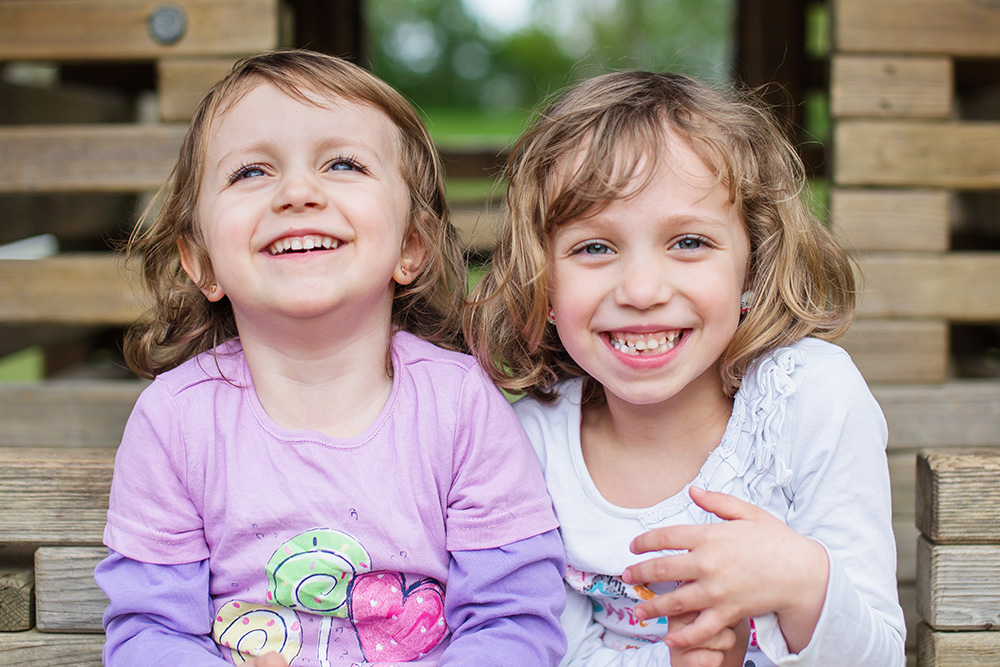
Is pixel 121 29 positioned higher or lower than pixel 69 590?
higher

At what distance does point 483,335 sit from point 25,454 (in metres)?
0.85

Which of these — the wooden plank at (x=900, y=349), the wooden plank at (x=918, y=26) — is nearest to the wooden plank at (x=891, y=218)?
the wooden plank at (x=900, y=349)

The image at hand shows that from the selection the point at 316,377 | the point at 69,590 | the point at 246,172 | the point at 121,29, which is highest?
the point at 121,29

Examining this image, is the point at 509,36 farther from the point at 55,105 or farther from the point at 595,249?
the point at 595,249

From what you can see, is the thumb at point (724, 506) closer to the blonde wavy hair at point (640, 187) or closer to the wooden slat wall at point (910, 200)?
the blonde wavy hair at point (640, 187)

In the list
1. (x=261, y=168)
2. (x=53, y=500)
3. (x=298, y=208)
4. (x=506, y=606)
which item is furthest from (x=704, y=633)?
(x=53, y=500)

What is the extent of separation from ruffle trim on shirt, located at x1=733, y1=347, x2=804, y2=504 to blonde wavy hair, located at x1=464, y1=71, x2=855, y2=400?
0.15ft

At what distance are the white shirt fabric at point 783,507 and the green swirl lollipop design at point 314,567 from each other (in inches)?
14.9

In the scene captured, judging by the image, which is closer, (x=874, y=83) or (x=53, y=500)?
(x=53, y=500)

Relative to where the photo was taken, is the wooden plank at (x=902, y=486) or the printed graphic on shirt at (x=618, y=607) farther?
the wooden plank at (x=902, y=486)

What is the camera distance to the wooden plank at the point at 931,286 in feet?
7.63

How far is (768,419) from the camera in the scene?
4.77ft

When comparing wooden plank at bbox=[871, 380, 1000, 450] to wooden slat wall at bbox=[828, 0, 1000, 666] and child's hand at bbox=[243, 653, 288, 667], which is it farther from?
child's hand at bbox=[243, 653, 288, 667]

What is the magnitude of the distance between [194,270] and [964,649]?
4.79ft
